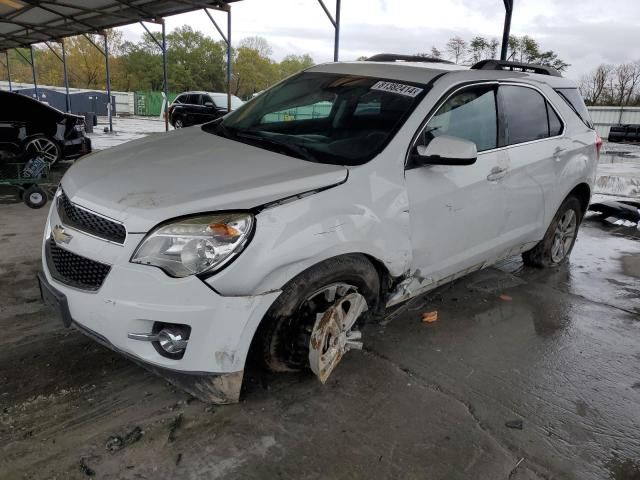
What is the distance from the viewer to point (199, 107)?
63.1ft

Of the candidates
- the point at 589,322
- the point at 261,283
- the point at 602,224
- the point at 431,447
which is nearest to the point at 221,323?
the point at 261,283

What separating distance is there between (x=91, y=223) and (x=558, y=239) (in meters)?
4.17

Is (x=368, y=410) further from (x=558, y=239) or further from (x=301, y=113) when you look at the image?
(x=558, y=239)

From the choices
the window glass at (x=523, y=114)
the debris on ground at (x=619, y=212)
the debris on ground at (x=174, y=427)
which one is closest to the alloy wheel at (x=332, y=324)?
the debris on ground at (x=174, y=427)

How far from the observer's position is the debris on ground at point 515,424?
8.46ft

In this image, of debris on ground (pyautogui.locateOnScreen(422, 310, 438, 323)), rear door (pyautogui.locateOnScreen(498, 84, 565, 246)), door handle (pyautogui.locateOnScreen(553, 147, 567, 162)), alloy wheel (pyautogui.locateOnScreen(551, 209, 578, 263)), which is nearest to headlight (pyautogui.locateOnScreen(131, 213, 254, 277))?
debris on ground (pyautogui.locateOnScreen(422, 310, 438, 323))

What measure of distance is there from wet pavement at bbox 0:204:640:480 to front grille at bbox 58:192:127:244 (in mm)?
877

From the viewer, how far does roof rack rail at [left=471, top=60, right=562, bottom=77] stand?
Result: 3908 mm

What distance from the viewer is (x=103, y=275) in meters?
2.29

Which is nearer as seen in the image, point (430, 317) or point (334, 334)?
point (334, 334)

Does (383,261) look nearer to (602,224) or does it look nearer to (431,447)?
(431,447)

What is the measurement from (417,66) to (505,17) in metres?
4.74

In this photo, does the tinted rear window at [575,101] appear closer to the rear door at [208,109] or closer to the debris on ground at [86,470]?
the debris on ground at [86,470]

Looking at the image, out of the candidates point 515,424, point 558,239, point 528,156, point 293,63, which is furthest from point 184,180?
point 293,63
